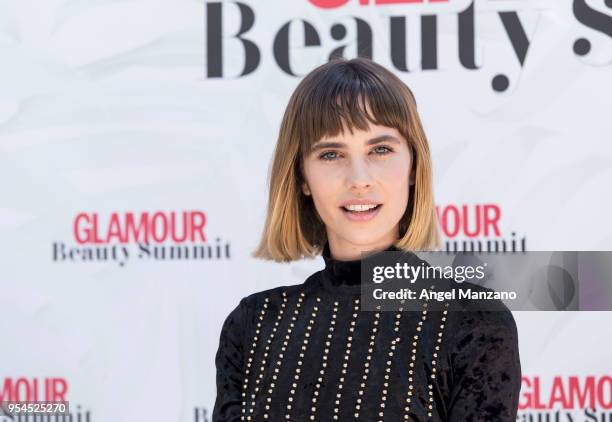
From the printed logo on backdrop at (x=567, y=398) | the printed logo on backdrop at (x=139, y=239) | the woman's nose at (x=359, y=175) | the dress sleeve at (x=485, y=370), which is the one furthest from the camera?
the printed logo on backdrop at (x=139, y=239)

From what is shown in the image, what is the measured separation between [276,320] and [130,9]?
5.20 feet

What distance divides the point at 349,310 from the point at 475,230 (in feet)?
3.89

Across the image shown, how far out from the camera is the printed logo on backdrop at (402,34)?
2518 millimetres

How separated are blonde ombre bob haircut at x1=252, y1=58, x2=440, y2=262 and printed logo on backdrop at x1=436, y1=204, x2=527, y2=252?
1.05m

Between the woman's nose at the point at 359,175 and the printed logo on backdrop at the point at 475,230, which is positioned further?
the printed logo on backdrop at the point at 475,230

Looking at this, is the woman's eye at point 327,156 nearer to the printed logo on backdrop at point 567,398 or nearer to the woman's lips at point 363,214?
the woman's lips at point 363,214

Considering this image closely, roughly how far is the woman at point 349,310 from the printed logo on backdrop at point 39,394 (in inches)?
54.8

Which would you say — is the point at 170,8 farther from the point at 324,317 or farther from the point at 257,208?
the point at 324,317

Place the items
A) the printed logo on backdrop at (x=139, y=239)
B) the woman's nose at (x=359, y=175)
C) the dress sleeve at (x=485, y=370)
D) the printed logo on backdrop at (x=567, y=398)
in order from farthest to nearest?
the printed logo on backdrop at (x=139, y=239) → the printed logo on backdrop at (x=567, y=398) → the woman's nose at (x=359, y=175) → the dress sleeve at (x=485, y=370)

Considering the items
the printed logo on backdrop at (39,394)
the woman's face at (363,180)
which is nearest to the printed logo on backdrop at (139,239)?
the printed logo on backdrop at (39,394)

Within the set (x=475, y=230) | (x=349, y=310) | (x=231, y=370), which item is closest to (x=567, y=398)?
(x=475, y=230)

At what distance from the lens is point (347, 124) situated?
4.52 ft

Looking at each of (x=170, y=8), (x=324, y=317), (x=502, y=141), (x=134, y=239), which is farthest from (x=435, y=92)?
(x=324, y=317)

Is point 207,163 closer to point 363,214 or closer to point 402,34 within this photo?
point 402,34
